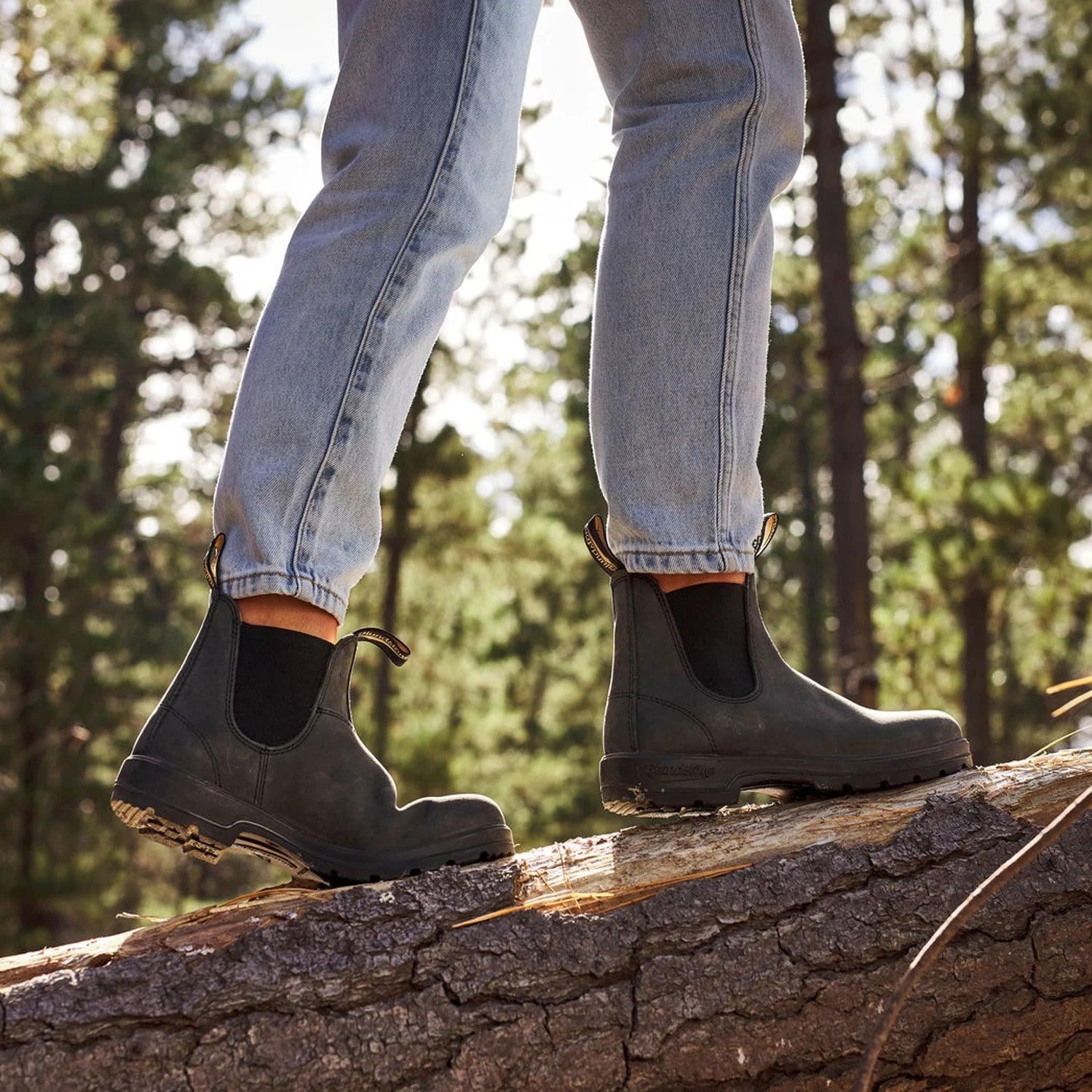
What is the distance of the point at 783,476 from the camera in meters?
14.0

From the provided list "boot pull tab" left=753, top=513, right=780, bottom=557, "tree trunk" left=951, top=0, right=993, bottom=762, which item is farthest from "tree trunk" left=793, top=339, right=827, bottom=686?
"boot pull tab" left=753, top=513, right=780, bottom=557

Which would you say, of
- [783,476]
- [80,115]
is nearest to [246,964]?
[80,115]

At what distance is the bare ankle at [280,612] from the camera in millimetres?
1161

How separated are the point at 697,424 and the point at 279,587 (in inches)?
18.6

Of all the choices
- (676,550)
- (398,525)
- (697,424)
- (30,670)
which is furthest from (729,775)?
(30,670)

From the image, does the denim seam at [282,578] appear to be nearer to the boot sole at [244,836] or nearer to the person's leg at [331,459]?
the person's leg at [331,459]

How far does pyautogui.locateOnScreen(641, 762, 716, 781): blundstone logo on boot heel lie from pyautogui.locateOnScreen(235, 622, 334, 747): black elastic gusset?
38cm

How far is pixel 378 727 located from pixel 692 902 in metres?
6.66

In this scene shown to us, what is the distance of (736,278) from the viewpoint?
1.26 meters

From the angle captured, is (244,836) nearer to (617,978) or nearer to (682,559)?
(617,978)

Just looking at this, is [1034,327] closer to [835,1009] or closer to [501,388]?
[501,388]

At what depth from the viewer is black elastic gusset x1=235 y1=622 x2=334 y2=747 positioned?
1156 millimetres

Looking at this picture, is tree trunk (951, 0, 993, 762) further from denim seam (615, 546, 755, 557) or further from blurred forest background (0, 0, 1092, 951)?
denim seam (615, 546, 755, 557)

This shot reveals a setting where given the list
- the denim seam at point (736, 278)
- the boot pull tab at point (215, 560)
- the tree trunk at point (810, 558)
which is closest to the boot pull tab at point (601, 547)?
the denim seam at point (736, 278)
